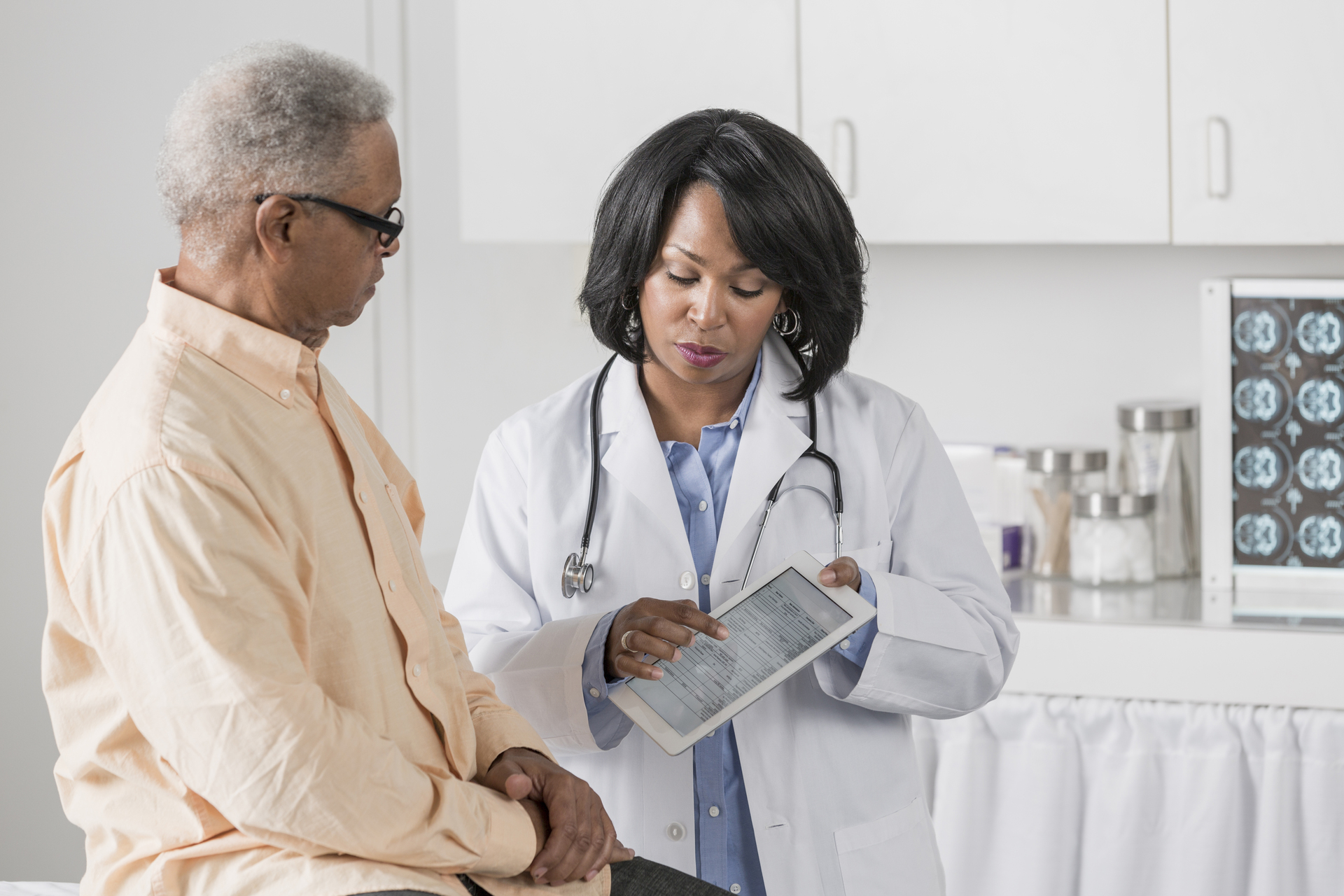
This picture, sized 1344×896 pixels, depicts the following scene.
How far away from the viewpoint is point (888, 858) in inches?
53.1

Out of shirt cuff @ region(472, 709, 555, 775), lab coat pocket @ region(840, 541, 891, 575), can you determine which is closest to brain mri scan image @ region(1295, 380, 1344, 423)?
lab coat pocket @ region(840, 541, 891, 575)

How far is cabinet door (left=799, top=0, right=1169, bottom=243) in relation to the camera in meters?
2.21

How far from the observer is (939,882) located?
143cm

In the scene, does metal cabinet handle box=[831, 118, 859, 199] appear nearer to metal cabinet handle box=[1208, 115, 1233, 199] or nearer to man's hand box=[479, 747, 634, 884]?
metal cabinet handle box=[1208, 115, 1233, 199]

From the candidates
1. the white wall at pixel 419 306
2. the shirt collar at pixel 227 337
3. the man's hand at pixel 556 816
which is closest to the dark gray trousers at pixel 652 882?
the man's hand at pixel 556 816

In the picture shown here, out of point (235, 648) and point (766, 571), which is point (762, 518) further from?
point (235, 648)

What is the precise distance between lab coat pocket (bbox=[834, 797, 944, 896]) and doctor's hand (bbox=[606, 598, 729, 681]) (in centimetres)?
30

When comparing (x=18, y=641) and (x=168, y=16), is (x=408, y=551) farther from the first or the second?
(x=168, y=16)

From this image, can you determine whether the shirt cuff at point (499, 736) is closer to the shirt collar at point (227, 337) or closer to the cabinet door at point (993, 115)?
the shirt collar at point (227, 337)

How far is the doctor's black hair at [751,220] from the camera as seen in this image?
129 cm

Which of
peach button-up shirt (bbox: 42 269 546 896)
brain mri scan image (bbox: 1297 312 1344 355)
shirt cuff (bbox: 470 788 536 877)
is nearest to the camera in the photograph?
peach button-up shirt (bbox: 42 269 546 896)

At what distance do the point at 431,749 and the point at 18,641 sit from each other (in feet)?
4.43

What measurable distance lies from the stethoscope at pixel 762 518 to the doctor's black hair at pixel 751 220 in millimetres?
70

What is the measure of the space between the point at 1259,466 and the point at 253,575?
6.70 feet
